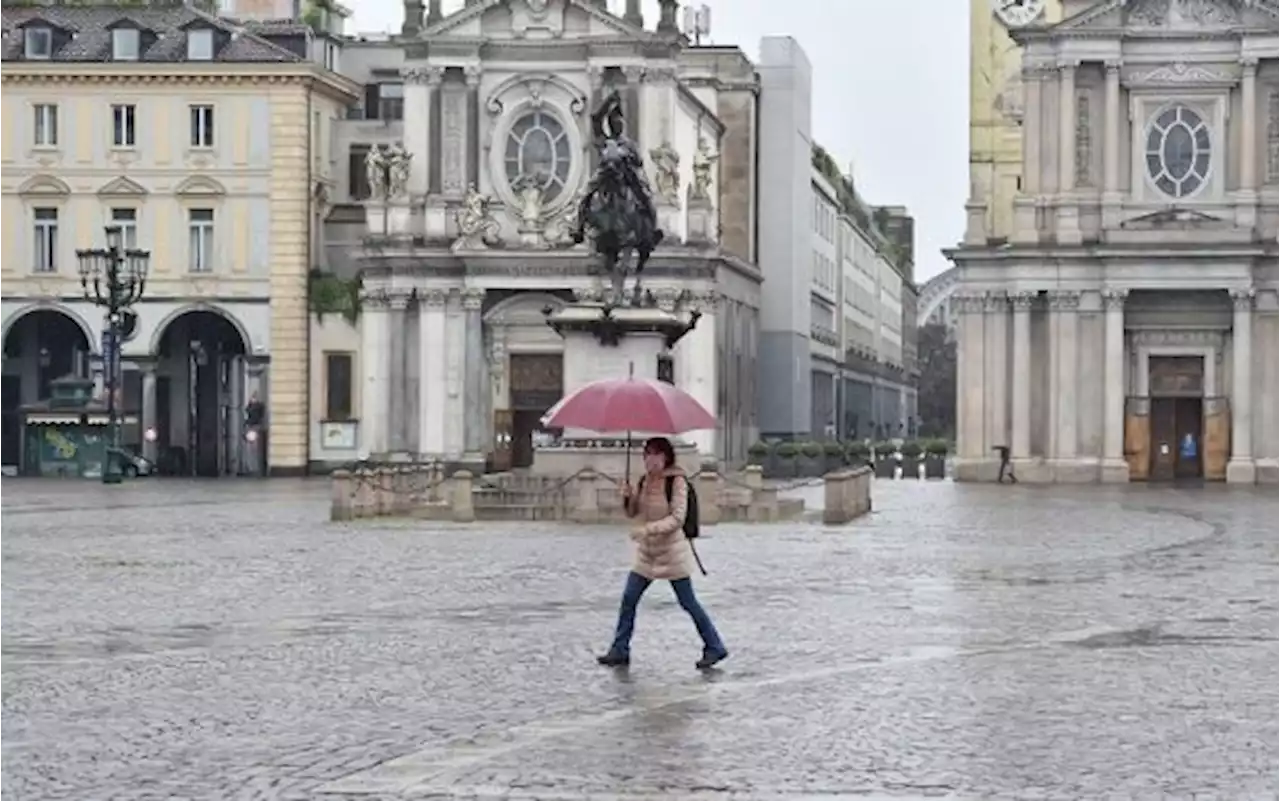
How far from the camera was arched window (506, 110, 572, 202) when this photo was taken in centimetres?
9062

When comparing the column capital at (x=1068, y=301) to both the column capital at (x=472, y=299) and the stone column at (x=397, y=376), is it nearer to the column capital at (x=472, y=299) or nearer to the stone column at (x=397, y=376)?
the column capital at (x=472, y=299)

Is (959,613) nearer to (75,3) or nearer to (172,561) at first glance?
(172,561)

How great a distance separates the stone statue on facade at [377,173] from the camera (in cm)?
8806

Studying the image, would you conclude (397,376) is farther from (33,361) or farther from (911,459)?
(911,459)

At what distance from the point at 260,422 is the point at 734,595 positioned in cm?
6215

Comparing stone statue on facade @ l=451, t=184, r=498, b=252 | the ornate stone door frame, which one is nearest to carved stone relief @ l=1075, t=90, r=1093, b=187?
the ornate stone door frame

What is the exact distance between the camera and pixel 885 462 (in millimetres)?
95938

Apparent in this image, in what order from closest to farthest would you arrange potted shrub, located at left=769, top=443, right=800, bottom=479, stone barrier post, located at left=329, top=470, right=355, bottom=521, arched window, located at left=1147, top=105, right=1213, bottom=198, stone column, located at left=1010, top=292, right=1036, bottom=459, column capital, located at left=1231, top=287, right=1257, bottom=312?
stone barrier post, located at left=329, top=470, right=355, bottom=521, column capital, located at left=1231, top=287, right=1257, bottom=312, stone column, located at left=1010, top=292, right=1036, bottom=459, arched window, located at left=1147, top=105, right=1213, bottom=198, potted shrub, located at left=769, top=443, right=800, bottom=479

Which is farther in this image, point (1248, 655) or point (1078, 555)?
point (1078, 555)

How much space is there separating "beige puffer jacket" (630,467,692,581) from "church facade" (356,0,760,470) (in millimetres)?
64954

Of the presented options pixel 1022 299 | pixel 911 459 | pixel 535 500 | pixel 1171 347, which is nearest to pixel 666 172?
pixel 1022 299

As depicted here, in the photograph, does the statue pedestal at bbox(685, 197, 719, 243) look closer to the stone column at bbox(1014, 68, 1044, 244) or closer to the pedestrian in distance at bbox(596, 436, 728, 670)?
the stone column at bbox(1014, 68, 1044, 244)

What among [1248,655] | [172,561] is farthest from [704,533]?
[1248,655]

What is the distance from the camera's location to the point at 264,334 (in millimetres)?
91438
